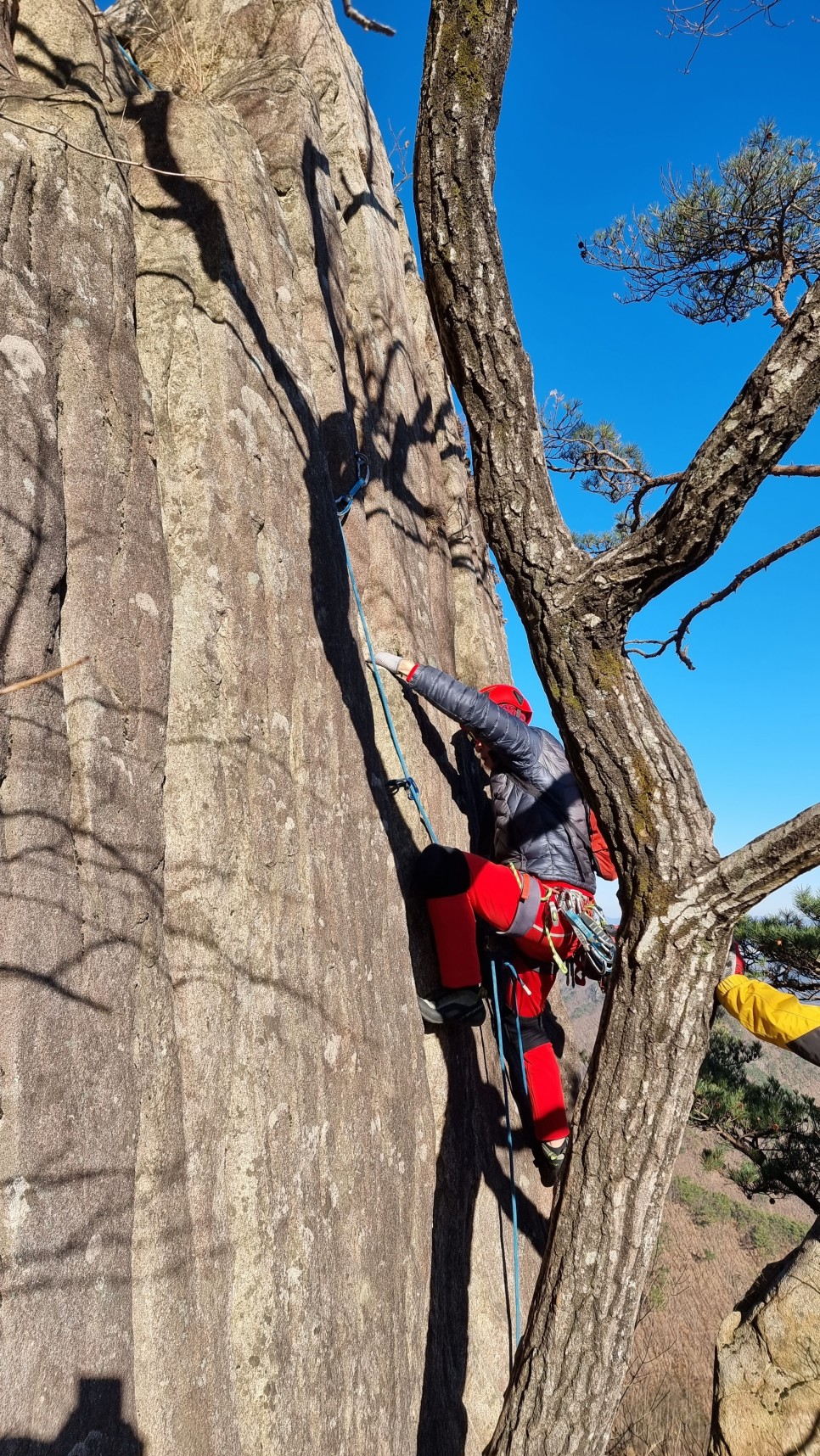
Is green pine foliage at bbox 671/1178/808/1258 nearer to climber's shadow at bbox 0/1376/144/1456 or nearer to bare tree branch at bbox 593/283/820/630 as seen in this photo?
climber's shadow at bbox 0/1376/144/1456

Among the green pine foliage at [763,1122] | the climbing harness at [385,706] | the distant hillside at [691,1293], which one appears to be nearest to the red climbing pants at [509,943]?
the climbing harness at [385,706]

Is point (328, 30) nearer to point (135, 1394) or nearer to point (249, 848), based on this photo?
point (249, 848)

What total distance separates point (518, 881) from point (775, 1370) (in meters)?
2.90

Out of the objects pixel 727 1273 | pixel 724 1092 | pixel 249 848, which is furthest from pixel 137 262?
pixel 727 1273

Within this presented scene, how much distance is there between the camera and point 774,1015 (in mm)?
3262

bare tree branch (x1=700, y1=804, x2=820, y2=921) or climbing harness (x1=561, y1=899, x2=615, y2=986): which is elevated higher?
climbing harness (x1=561, y1=899, x2=615, y2=986)

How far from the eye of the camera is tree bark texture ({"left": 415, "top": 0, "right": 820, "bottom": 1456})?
2.93 meters

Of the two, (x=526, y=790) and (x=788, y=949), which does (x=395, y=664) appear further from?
(x=788, y=949)

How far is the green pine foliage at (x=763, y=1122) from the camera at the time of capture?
25.4ft

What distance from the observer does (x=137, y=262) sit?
430 cm

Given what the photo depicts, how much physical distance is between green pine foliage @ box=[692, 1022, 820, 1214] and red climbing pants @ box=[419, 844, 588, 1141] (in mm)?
2890

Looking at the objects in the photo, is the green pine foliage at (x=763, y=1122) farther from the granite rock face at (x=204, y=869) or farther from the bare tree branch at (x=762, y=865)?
the bare tree branch at (x=762, y=865)

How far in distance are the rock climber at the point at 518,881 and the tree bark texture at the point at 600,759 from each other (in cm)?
189

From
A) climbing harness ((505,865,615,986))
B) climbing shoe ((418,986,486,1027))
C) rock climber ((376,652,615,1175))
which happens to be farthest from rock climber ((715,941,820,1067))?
climbing shoe ((418,986,486,1027))
